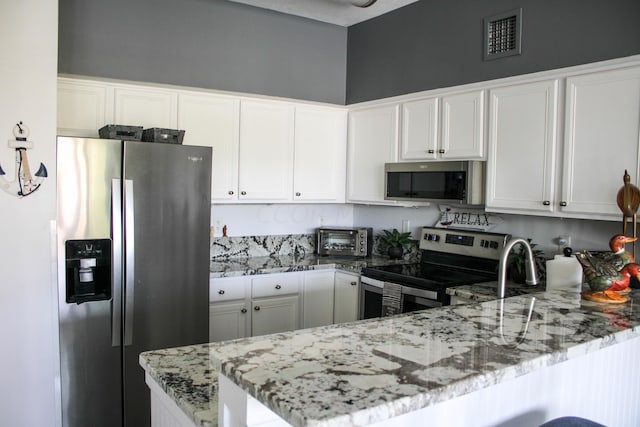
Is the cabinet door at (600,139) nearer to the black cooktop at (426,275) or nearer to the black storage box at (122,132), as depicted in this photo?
the black cooktop at (426,275)

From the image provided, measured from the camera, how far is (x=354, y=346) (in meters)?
1.24

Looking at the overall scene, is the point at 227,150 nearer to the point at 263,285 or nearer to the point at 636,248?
the point at 263,285

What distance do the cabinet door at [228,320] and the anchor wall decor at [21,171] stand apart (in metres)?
1.41

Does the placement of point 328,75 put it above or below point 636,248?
above

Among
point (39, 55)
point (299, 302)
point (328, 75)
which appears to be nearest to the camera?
point (39, 55)

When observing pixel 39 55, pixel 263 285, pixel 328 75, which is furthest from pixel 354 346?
pixel 328 75

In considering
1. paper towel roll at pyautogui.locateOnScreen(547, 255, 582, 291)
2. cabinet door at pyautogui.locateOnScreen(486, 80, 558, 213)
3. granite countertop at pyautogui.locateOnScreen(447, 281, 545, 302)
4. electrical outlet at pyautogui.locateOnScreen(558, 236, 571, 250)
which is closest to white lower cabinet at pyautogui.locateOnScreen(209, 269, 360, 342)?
granite countertop at pyautogui.locateOnScreen(447, 281, 545, 302)

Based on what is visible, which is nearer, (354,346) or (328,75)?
(354,346)

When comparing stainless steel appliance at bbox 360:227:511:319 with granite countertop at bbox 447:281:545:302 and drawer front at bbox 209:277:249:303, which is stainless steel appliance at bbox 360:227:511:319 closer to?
granite countertop at bbox 447:281:545:302

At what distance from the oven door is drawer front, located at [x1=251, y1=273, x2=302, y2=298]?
51 cm

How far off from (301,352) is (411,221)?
3.19 metres

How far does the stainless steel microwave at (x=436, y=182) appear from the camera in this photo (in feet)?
11.0

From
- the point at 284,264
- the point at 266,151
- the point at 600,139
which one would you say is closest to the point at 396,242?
the point at 284,264

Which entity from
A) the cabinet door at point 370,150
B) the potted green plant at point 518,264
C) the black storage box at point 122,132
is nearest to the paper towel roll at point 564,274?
the potted green plant at point 518,264
